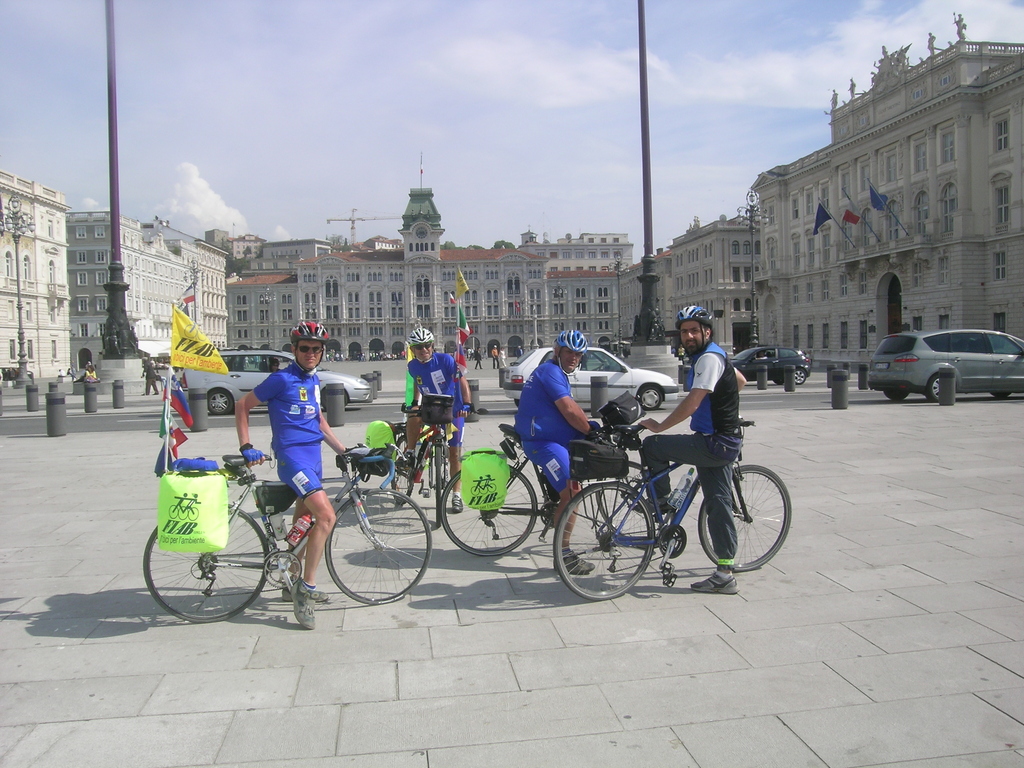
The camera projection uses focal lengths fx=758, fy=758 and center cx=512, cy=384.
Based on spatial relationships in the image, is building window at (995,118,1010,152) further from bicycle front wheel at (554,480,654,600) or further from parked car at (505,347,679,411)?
bicycle front wheel at (554,480,654,600)

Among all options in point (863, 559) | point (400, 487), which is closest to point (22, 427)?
point (400, 487)

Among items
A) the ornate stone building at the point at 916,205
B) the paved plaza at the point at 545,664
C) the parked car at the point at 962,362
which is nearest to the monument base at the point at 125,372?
the paved plaza at the point at 545,664

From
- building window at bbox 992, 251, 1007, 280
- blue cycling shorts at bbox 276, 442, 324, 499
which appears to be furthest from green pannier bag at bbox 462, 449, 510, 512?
building window at bbox 992, 251, 1007, 280

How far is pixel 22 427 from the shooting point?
16766 mm

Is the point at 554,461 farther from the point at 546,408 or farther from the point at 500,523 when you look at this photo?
the point at 500,523

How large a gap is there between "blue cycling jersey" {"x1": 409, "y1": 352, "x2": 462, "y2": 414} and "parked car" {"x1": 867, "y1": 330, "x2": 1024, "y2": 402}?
41.8 ft

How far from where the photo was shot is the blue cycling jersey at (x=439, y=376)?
7.68 meters

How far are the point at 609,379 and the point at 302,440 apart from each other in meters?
12.5

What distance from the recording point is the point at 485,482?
5.26m

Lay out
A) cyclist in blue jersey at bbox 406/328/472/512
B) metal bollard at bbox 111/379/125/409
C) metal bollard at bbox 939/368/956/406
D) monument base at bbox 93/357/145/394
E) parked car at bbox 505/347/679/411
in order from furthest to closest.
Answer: monument base at bbox 93/357/145/394
metal bollard at bbox 111/379/125/409
parked car at bbox 505/347/679/411
metal bollard at bbox 939/368/956/406
cyclist in blue jersey at bbox 406/328/472/512

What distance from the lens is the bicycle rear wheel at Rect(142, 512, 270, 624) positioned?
15.0ft

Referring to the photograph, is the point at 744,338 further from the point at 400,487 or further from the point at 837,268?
the point at 400,487

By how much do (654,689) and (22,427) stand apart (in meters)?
17.5

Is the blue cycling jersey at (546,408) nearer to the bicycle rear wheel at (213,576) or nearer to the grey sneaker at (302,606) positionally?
the grey sneaker at (302,606)
